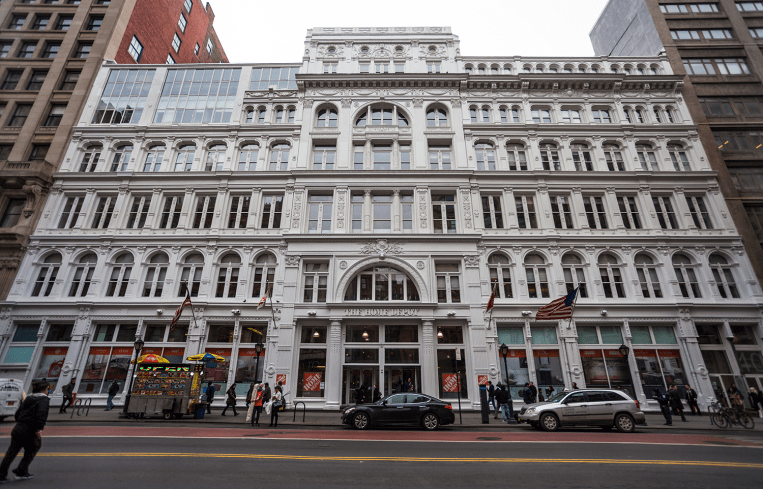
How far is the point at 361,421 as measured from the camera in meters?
14.8

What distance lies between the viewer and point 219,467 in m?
8.02

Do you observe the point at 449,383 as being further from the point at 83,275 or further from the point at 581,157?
the point at 83,275

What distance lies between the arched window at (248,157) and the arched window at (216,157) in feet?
4.74

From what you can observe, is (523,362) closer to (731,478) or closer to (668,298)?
(668,298)

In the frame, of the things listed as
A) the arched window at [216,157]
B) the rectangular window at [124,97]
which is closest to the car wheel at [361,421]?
the arched window at [216,157]

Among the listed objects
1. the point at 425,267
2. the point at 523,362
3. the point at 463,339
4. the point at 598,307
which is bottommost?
the point at 523,362

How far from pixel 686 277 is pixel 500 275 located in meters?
12.9

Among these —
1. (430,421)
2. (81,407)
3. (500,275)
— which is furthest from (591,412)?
(81,407)

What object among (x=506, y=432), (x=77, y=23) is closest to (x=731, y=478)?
(x=506, y=432)

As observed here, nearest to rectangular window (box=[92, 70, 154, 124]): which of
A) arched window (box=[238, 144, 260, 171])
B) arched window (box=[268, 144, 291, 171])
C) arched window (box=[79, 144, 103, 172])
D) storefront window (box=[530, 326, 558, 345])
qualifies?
arched window (box=[79, 144, 103, 172])

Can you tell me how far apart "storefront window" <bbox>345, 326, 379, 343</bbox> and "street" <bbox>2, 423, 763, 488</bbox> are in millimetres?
10259

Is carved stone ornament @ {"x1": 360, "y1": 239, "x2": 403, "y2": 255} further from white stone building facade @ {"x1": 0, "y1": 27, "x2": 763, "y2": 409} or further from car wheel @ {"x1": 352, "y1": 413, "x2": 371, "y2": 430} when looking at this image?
car wheel @ {"x1": 352, "y1": 413, "x2": 371, "y2": 430}

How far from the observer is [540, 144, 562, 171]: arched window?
1117 inches

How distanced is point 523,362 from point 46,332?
3209 cm
